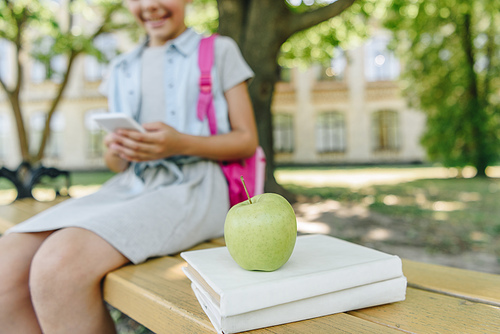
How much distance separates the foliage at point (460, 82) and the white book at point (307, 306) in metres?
11.6

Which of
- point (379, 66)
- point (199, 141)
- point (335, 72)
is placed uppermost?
point (379, 66)

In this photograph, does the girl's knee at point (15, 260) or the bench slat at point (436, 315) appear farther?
the girl's knee at point (15, 260)

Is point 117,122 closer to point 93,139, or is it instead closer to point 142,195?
point 142,195

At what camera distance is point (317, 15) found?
517 cm

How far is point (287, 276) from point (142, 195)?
83 cm

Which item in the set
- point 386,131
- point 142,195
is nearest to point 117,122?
point 142,195

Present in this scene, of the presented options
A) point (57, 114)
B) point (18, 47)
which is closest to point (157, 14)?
point (18, 47)

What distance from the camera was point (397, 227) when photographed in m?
4.97

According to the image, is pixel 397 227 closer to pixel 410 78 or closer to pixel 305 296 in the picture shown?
pixel 305 296

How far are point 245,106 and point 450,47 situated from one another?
1219 cm

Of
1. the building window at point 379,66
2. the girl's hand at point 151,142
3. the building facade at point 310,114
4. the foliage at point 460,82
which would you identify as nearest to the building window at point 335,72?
the building facade at point 310,114

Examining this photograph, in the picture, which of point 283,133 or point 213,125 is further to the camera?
point 283,133

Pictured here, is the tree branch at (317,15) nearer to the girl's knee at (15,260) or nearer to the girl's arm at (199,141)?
the girl's arm at (199,141)

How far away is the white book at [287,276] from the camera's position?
→ 73 centimetres
